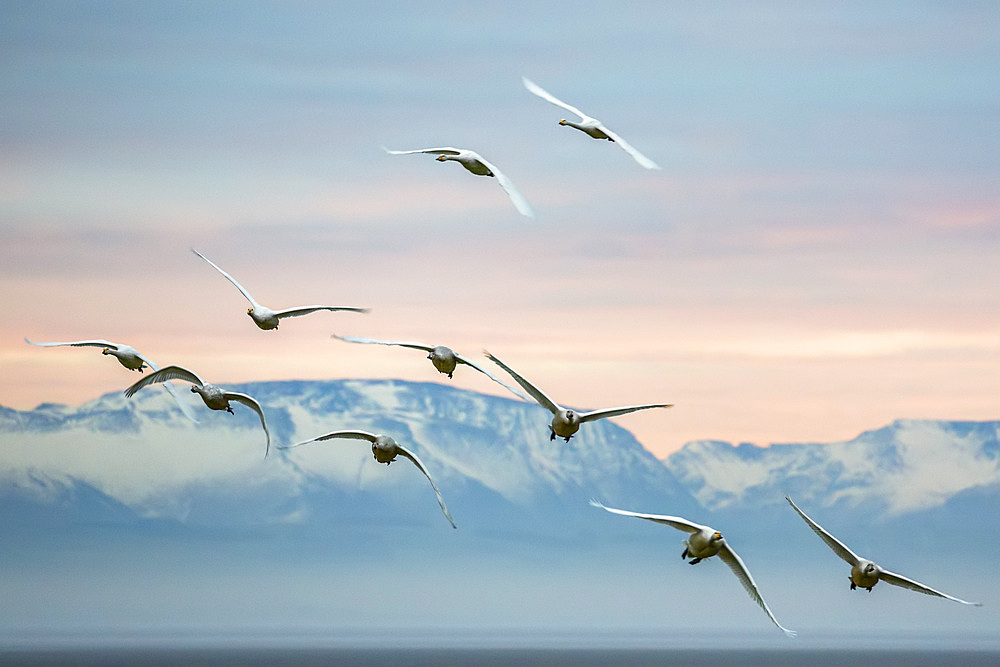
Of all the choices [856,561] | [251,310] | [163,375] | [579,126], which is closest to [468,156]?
[579,126]

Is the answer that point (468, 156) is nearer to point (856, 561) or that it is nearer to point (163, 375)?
point (163, 375)

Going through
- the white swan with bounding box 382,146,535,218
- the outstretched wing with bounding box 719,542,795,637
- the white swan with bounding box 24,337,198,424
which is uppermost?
the white swan with bounding box 382,146,535,218

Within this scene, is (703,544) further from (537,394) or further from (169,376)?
(169,376)

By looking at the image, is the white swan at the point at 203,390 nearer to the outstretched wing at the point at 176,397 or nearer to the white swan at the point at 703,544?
the outstretched wing at the point at 176,397

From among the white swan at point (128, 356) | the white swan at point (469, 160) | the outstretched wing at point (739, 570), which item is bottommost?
the outstretched wing at point (739, 570)

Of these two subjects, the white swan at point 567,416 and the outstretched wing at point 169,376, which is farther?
the outstretched wing at point 169,376

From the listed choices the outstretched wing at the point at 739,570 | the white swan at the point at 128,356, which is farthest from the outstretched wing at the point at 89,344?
the outstretched wing at the point at 739,570

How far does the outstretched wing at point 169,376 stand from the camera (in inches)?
3127

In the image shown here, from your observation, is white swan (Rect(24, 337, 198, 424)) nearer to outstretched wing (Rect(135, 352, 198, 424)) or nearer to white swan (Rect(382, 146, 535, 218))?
outstretched wing (Rect(135, 352, 198, 424))

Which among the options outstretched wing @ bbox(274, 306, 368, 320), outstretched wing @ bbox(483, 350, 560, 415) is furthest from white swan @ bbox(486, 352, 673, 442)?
outstretched wing @ bbox(274, 306, 368, 320)

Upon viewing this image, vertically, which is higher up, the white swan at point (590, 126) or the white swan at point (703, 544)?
the white swan at point (590, 126)

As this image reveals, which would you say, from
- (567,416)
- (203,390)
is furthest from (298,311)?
(567,416)

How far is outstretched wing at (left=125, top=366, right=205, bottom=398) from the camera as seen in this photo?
3127 inches

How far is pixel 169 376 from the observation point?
81.3 m
